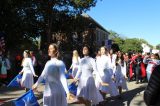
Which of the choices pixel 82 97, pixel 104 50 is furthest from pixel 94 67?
pixel 104 50

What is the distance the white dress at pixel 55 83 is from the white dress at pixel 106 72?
16.5 feet

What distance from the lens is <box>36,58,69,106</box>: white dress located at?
27.0ft

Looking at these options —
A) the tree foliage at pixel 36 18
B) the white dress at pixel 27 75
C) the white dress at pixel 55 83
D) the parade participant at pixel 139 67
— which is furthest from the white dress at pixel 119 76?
the tree foliage at pixel 36 18

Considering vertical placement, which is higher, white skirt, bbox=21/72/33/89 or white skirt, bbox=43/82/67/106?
white skirt, bbox=21/72/33/89

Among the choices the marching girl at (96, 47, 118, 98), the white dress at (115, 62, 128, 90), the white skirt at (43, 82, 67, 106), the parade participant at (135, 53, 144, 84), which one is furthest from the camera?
the parade participant at (135, 53, 144, 84)

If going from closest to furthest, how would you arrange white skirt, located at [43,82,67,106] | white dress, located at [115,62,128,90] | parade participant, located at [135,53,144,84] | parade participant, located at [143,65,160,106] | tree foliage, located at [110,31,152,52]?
1. parade participant, located at [143,65,160,106]
2. white skirt, located at [43,82,67,106]
3. white dress, located at [115,62,128,90]
4. parade participant, located at [135,53,144,84]
5. tree foliage, located at [110,31,152,52]

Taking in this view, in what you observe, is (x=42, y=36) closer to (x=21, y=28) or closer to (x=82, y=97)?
(x=21, y=28)

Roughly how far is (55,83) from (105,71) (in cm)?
538

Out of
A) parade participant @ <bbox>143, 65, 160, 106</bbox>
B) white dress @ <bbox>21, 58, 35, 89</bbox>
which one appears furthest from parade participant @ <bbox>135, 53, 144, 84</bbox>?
parade participant @ <bbox>143, 65, 160, 106</bbox>

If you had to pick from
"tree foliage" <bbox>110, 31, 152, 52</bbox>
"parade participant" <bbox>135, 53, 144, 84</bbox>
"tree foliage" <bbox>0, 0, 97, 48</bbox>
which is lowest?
"parade participant" <bbox>135, 53, 144, 84</bbox>

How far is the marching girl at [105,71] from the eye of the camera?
13250mm

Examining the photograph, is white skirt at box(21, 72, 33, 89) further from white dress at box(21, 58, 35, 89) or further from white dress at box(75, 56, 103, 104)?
white dress at box(75, 56, 103, 104)

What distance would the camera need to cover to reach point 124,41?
14900 cm

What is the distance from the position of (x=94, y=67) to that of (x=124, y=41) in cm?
13870
